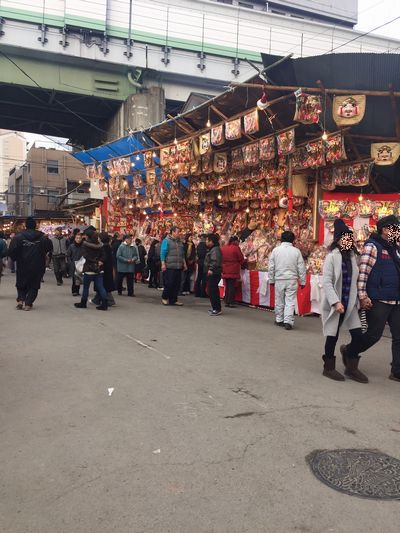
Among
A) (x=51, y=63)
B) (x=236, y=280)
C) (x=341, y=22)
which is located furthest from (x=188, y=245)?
(x=341, y=22)

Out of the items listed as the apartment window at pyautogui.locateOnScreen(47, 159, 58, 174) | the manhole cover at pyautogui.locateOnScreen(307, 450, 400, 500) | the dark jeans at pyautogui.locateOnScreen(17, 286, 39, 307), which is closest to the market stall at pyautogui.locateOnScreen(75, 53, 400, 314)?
the dark jeans at pyautogui.locateOnScreen(17, 286, 39, 307)

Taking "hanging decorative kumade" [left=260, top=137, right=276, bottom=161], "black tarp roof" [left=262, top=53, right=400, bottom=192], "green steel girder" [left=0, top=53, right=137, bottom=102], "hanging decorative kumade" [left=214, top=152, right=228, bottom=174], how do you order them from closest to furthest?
"black tarp roof" [left=262, top=53, right=400, bottom=192]
"hanging decorative kumade" [left=260, top=137, right=276, bottom=161]
"hanging decorative kumade" [left=214, top=152, right=228, bottom=174]
"green steel girder" [left=0, top=53, right=137, bottom=102]

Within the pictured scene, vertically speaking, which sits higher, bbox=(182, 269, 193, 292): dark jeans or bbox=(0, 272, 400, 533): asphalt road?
bbox=(182, 269, 193, 292): dark jeans

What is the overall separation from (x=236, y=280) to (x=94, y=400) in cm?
708

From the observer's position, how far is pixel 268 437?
3.61 m

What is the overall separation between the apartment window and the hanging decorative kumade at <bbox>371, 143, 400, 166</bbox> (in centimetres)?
4890

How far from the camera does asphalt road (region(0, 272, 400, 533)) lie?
259 centimetres

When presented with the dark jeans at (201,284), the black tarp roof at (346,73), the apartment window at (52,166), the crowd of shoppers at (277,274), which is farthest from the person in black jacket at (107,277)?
the apartment window at (52,166)

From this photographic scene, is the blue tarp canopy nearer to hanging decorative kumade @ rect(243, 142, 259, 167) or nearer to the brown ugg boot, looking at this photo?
hanging decorative kumade @ rect(243, 142, 259, 167)

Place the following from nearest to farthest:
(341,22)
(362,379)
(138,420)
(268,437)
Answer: (268,437), (138,420), (362,379), (341,22)

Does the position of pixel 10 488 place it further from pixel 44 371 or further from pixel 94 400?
pixel 44 371

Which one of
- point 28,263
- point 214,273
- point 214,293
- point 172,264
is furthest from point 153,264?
point 28,263

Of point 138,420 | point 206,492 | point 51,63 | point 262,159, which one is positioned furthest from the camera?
point 51,63

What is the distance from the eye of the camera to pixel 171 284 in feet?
35.1
